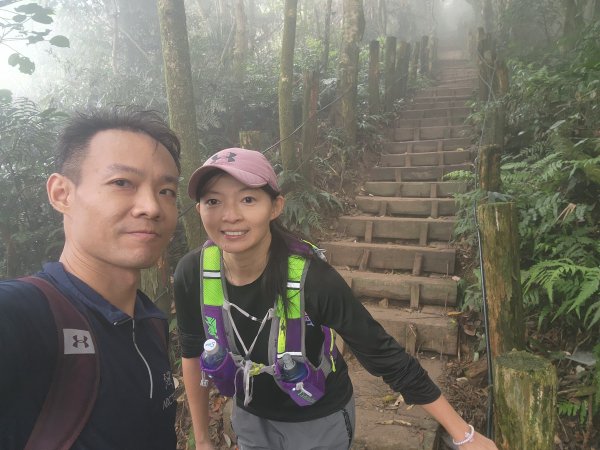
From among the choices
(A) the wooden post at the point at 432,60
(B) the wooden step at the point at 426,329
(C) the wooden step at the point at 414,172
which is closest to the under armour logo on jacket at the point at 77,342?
(B) the wooden step at the point at 426,329

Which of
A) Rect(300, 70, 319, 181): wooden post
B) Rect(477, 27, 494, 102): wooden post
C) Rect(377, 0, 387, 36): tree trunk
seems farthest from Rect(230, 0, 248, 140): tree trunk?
Rect(377, 0, 387, 36): tree trunk

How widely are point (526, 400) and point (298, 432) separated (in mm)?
980

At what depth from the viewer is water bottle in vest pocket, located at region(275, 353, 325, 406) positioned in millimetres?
1571

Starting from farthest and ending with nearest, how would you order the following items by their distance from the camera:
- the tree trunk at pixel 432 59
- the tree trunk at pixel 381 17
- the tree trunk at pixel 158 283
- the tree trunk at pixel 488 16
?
the tree trunk at pixel 381 17, the tree trunk at pixel 488 16, the tree trunk at pixel 432 59, the tree trunk at pixel 158 283

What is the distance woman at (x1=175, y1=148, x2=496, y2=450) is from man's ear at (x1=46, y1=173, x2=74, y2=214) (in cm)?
47

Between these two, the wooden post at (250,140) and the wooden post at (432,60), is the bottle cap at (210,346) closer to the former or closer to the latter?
the wooden post at (250,140)

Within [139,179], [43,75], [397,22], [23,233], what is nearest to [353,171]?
[23,233]

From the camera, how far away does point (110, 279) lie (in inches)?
45.4

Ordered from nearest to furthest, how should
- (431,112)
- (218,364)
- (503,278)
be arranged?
(218,364) → (503,278) → (431,112)

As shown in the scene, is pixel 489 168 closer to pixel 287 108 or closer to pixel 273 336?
pixel 287 108

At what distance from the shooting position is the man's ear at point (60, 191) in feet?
3.78

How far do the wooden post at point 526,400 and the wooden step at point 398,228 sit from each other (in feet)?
12.1

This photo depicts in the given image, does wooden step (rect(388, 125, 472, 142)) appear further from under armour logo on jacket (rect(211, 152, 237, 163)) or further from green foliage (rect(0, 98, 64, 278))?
under armour logo on jacket (rect(211, 152, 237, 163))

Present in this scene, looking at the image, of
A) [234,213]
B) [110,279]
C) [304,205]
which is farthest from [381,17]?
[110,279]
